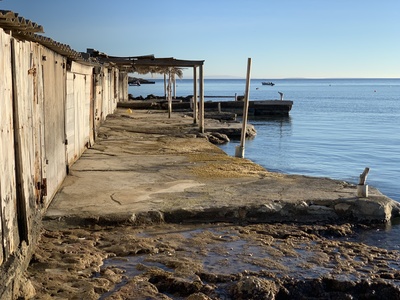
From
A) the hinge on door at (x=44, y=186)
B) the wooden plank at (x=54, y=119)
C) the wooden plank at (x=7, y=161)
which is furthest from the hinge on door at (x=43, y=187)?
Result: the wooden plank at (x=7, y=161)

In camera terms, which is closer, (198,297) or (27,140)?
(198,297)

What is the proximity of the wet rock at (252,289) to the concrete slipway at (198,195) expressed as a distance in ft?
8.14

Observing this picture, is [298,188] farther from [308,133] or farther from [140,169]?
[308,133]

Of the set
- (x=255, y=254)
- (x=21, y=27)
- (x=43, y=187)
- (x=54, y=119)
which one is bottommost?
(x=255, y=254)

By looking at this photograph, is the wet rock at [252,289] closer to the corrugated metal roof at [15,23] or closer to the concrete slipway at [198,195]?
the concrete slipway at [198,195]

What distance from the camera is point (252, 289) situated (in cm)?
521

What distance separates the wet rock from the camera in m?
5.18

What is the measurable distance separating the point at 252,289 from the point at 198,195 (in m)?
3.51

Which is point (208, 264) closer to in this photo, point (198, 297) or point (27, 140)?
point (198, 297)

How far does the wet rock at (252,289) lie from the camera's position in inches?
204

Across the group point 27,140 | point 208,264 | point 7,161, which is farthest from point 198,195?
point 7,161

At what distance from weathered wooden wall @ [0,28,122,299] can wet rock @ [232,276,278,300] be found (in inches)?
82.0

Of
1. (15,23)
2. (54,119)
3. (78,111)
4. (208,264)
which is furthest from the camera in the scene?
(78,111)

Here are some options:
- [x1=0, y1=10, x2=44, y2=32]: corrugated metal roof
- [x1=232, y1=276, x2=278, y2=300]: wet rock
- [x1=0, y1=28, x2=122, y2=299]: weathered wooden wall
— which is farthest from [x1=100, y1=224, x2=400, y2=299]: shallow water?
[x1=0, y1=10, x2=44, y2=32]: corrugated metal roof
